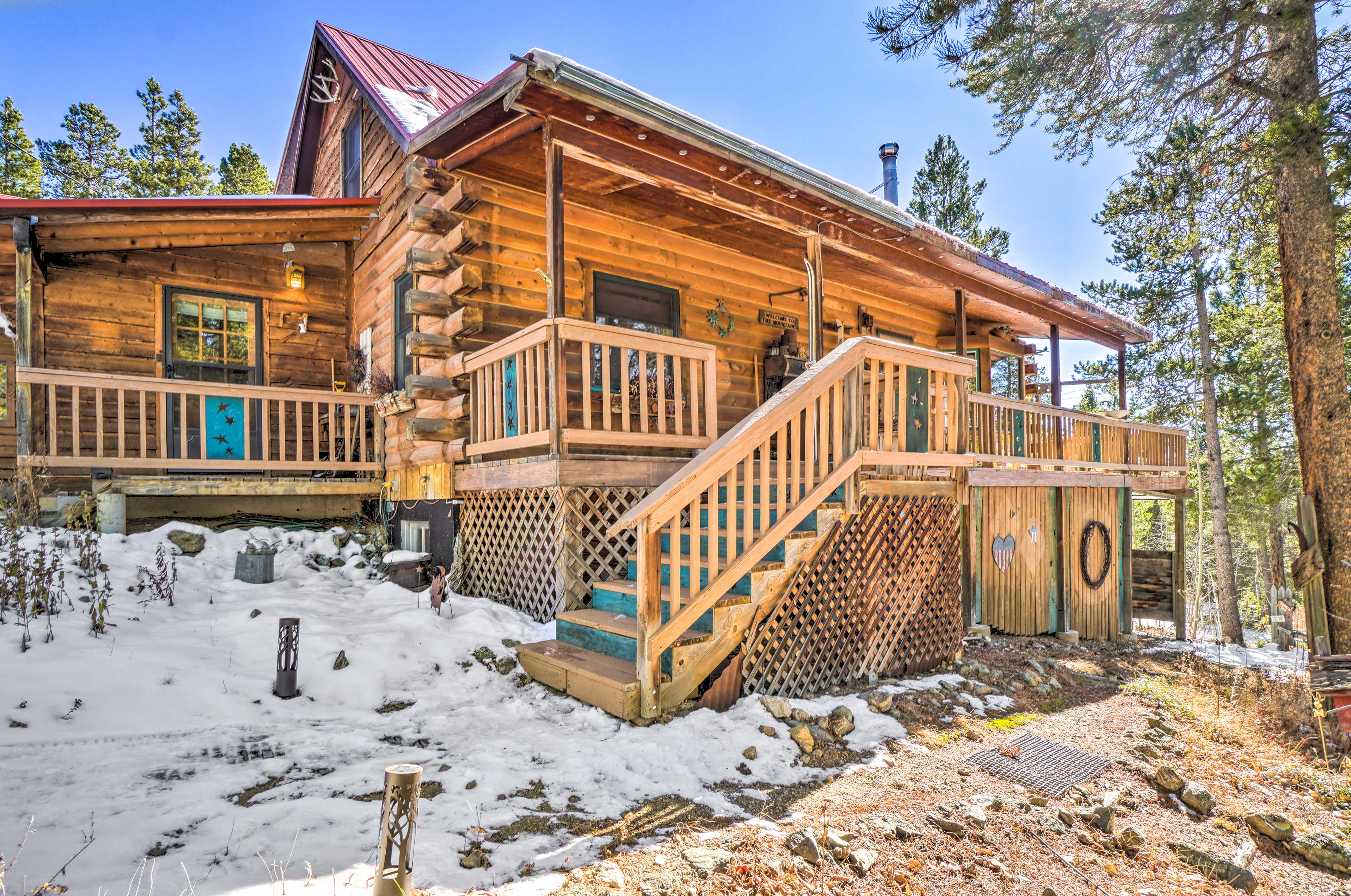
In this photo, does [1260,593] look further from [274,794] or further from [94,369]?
[94,369]

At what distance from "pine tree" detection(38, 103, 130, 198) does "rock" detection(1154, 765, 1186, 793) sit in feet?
101

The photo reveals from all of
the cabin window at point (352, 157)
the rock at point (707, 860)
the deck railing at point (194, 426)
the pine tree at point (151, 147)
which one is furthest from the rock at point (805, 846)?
the pine tree at point (151, 147)

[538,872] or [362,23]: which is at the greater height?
[362,23]

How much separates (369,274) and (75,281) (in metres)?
3.19

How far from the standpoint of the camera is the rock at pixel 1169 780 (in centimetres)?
383

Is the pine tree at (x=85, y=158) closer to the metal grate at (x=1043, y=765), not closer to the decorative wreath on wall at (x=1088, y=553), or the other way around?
the decorative wreath on wall at (x=1088, y=553)

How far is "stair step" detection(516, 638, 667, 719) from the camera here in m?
3.75

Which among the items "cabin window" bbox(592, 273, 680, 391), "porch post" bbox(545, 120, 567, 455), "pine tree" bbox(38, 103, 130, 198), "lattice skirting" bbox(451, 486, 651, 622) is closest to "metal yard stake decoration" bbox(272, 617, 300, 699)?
"lattice skirting" bbox(451, 486, 651, 622)

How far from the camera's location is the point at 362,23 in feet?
40.4

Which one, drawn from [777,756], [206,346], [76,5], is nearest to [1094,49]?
[777,756]

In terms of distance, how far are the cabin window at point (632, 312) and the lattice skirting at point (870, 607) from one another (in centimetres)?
314

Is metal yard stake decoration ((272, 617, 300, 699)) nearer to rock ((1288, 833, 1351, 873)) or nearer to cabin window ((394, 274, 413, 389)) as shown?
cabin window ((394, 274, 413, 389))

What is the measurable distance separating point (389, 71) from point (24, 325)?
18.9 ft

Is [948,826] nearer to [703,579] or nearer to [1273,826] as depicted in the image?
[1273,826]
